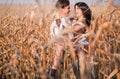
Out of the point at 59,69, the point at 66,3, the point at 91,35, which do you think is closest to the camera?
the point at 91,35

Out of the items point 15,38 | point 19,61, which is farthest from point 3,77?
point 15,38

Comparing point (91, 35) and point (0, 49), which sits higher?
point (91, 35)

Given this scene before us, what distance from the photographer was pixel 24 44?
7.48 ft

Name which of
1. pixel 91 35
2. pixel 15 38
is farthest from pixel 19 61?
pixel 91 35

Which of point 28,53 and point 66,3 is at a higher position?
point 66,3

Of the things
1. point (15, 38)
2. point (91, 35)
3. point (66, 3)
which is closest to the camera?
point (91, 35)

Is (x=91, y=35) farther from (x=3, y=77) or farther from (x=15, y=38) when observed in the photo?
(x=15, y=38)

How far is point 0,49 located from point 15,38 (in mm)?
247

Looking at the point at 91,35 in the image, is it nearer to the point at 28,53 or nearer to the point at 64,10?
the point at 28,53

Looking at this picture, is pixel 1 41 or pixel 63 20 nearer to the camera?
pixel 63 20

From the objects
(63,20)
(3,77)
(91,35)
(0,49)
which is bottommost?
(3,77)

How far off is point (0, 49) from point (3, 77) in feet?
1.04

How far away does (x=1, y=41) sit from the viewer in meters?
2.66

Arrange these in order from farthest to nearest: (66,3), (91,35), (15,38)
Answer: (15,38) → (66,3) → (91,35)
